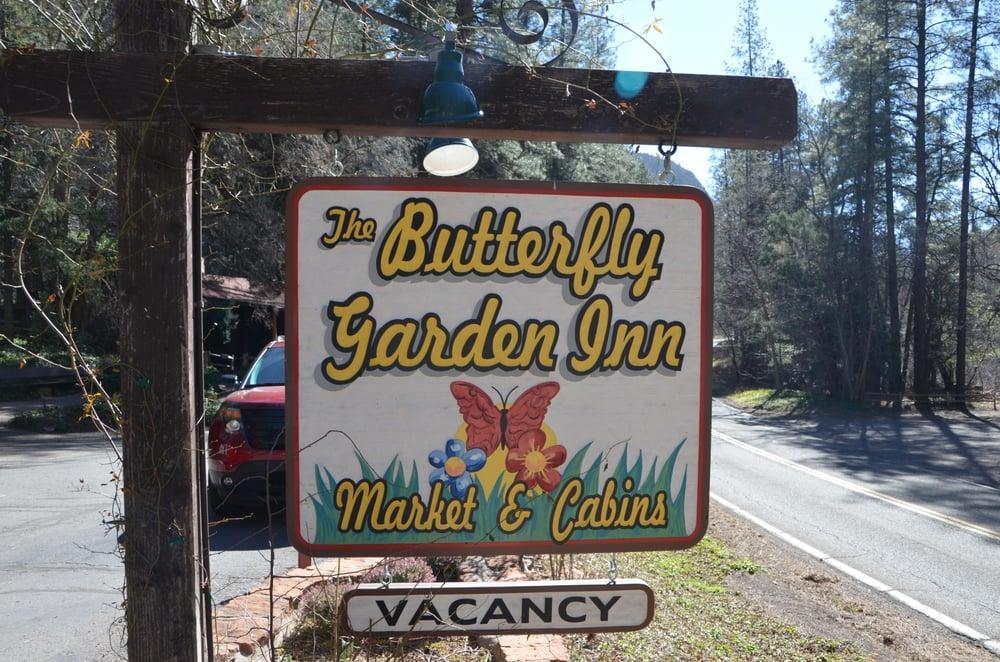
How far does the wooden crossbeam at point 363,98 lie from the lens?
2668 millimetres

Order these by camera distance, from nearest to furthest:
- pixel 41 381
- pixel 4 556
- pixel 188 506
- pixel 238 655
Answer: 1. pixel 188 506
2. pixel 238 655
3. pixel 4 556
4. pixel 41 381

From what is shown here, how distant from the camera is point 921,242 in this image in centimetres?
3228

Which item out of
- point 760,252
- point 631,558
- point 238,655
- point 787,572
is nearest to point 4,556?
point 238,655

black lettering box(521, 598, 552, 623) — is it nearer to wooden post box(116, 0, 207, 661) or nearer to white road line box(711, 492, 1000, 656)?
wooden post box(116, 0, 207, 661)

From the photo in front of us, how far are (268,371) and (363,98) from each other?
6210mm

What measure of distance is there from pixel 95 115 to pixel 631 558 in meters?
5.72

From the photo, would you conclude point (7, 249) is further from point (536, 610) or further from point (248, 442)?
point (536, 610)

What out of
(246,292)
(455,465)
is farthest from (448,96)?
(246,292)

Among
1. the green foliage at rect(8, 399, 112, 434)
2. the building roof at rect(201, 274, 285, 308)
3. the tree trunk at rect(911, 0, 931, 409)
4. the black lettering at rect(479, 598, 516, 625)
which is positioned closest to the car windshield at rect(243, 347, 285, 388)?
the black lettering at rect(479, 598, 516, 625)

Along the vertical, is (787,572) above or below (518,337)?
below

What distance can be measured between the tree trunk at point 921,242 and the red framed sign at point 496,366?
3228 centimetres

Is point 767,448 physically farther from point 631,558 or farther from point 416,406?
point 416,406

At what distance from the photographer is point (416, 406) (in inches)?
110

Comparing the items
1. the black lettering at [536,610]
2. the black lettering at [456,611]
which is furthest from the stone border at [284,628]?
the black lettering at [536,610]
